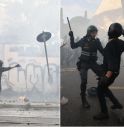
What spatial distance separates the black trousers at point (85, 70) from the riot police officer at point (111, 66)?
0.32ft

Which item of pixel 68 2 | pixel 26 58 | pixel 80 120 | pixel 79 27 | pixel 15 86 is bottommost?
pixel 80 120

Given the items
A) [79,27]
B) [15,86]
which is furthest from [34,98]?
[79,27]

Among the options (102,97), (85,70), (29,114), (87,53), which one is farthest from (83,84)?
(29,114)

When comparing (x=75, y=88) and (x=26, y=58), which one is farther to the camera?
(x=26, y=58)

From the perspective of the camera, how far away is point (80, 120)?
517 cm

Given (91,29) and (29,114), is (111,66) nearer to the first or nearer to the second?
Answer: (91,29)

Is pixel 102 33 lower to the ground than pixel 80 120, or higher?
higher

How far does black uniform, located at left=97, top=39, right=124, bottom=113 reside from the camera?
5145mm

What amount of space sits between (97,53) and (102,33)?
0.94 ft

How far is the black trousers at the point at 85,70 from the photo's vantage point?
5.22 meters

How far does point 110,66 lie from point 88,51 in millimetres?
390

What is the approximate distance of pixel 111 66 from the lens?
5.17 metres

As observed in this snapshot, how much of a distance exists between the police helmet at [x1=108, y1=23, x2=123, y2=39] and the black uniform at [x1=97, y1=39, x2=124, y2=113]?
77 mm

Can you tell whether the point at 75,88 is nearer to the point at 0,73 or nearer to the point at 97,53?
the point at 97,53
